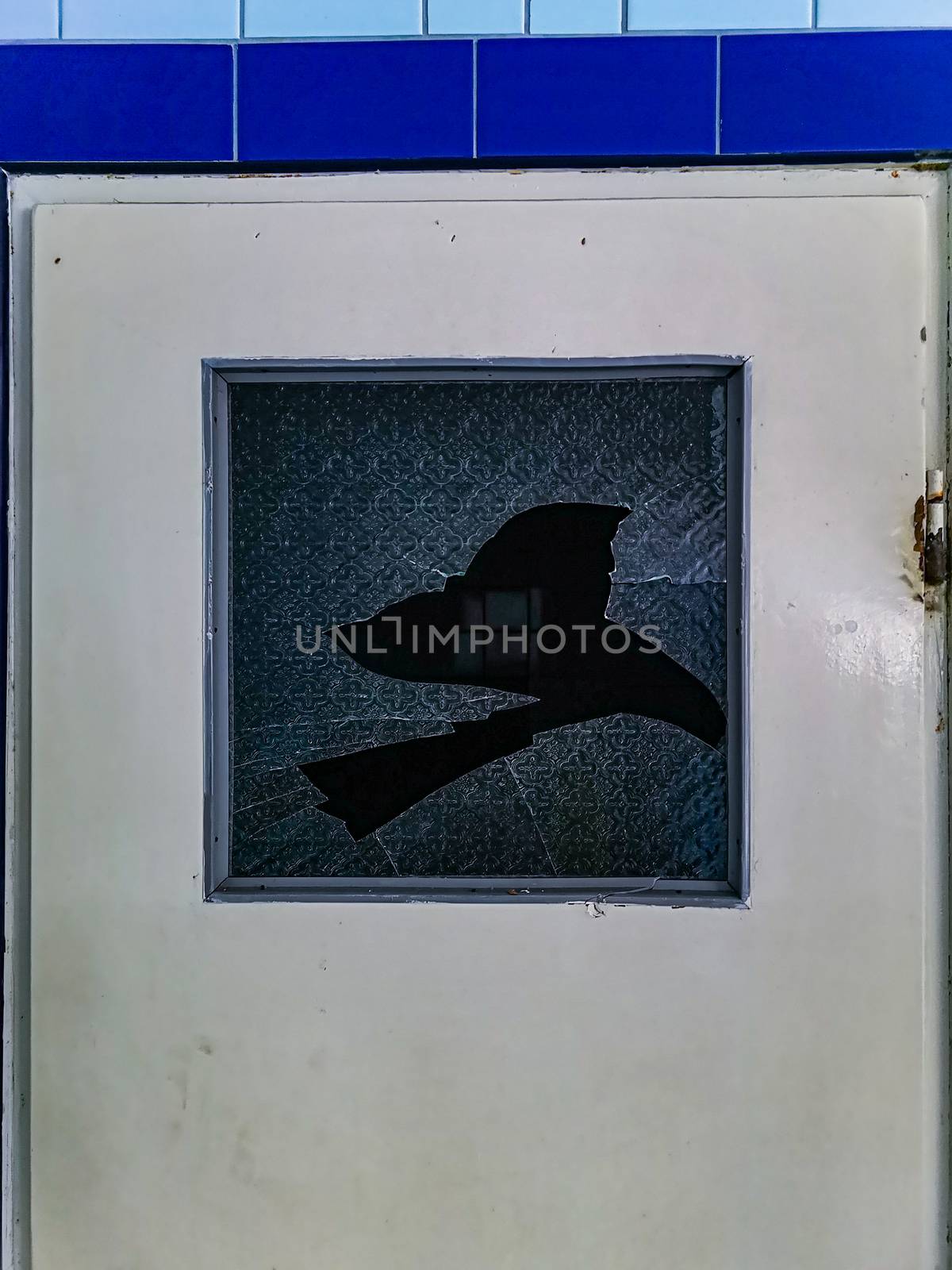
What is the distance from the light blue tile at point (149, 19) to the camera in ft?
2.38

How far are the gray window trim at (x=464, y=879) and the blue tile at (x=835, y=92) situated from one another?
226 millimetres

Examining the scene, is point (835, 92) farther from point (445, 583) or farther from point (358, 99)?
point (445, 583)

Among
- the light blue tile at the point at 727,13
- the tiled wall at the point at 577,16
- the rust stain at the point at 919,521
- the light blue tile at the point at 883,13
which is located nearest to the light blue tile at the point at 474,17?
the tiled wall at the point at 577,16

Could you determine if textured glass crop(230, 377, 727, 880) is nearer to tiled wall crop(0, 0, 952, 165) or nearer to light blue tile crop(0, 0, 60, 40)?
tiled wall crop(0, 0, 952, 165)

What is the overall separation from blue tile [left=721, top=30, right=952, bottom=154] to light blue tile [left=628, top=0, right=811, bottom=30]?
2 cm

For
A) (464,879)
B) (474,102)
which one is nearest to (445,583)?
(464,879)

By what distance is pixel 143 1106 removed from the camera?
72 cm

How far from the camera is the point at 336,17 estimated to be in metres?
0.72

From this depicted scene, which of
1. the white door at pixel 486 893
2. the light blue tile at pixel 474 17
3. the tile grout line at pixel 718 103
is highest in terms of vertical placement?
the light blue tile at pixel 474 17

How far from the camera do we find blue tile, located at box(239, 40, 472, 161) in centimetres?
72

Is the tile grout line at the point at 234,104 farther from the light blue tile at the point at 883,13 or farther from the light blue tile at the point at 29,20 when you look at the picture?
the light blue tile at the point at 883,13

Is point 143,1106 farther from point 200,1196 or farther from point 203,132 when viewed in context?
point 203,132

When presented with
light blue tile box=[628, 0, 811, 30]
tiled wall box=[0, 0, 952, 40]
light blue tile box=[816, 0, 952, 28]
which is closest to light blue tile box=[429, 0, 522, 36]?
Answer: tiled wall box=[0, 0, 952, 40]

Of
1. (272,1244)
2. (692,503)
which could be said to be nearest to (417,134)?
(692,503)
